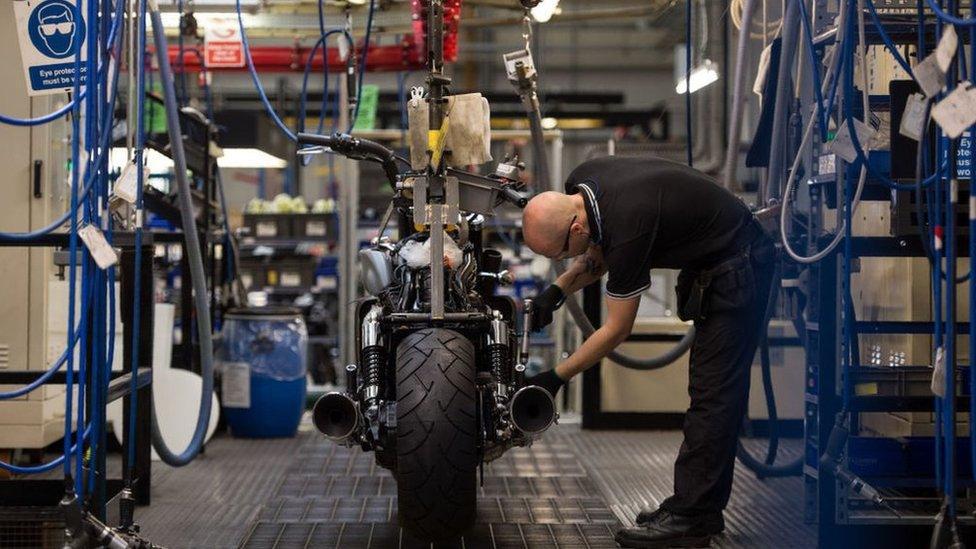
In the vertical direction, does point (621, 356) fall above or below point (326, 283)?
below

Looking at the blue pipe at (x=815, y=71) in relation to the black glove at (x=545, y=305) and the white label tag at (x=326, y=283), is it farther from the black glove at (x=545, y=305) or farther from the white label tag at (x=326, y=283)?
the white label tag at (x=326, y=283)

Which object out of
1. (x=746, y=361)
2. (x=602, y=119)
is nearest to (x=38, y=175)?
(x=746, y=361)

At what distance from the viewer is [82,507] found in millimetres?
2621

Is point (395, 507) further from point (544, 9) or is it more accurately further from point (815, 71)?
point (544, 9)

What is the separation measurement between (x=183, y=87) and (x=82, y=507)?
3455 millimetres

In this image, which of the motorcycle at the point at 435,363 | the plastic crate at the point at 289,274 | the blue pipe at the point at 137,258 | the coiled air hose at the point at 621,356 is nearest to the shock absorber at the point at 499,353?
the motorcycle at the point at 435,363

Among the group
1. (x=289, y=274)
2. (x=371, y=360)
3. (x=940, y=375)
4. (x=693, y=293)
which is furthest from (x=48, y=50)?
(x=289, y=274)

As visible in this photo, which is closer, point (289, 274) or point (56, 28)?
point (56, 28)

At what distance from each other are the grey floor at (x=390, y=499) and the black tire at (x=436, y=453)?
1.28 ft

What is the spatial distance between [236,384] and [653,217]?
287 cm

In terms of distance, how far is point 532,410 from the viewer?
3031 mm

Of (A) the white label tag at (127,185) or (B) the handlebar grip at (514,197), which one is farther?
(B) the handlebar grip at (514,197)

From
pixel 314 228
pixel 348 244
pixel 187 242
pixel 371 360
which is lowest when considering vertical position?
pixel 371 360

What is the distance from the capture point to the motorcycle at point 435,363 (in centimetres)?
284
